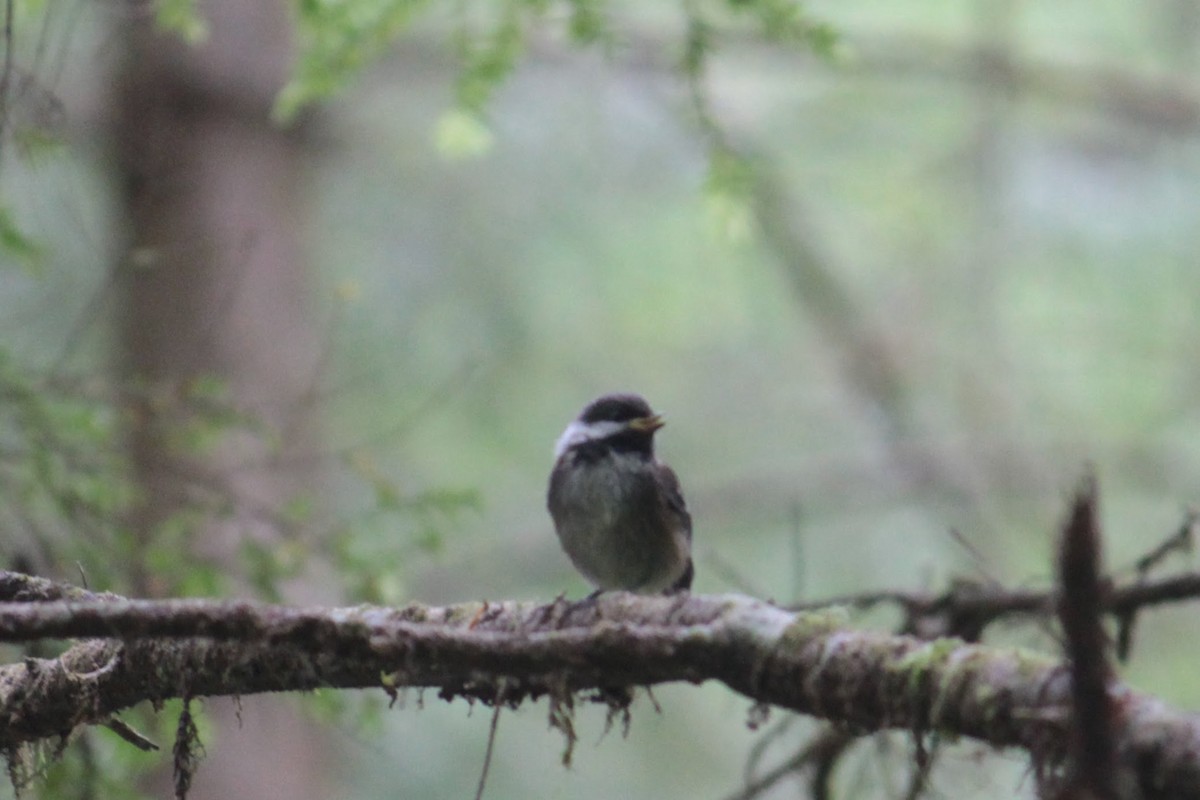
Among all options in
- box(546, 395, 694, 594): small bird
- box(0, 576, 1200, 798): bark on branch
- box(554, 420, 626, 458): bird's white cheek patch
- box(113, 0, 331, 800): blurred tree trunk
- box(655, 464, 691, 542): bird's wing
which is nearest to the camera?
box(0, 576, 1200, 798): bark on branch

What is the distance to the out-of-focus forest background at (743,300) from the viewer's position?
26.8ft

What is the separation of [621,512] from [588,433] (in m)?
0.44

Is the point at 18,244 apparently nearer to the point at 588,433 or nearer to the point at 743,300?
the point at 588,433

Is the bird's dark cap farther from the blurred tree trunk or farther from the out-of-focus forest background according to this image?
the blurred tree trunk

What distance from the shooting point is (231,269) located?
7535mm

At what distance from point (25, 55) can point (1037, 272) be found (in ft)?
26.2

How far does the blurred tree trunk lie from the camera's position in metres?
6.99

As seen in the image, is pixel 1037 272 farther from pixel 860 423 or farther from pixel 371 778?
pixel 371 778

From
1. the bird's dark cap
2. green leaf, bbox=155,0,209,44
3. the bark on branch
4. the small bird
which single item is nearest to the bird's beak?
→ the small bird

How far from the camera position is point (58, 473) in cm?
418

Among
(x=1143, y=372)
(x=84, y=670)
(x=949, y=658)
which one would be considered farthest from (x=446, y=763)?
(x=949, y=658)

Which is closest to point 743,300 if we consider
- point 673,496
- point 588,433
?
point 588,433

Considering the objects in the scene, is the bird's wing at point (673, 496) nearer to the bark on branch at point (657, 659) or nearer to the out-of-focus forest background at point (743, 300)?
the out-of-focus forest background at point (743, 300)

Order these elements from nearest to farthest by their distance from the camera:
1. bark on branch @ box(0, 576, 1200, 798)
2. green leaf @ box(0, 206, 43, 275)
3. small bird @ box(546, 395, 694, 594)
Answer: bark on branch @ box(0, 576, 1200, 798)
green leaf @ box(0, 206, 43, 275)
small bird @ box(546, 395, 694, 594)
